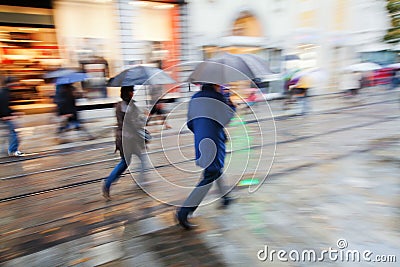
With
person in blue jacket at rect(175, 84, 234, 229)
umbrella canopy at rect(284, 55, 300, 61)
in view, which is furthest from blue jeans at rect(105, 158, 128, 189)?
umbrella canopy at rect(284, 55, 300, 61)

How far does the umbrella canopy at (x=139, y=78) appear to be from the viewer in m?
4.21

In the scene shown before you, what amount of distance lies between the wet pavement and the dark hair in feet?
4.77

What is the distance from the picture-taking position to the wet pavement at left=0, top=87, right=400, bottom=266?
10.8ft

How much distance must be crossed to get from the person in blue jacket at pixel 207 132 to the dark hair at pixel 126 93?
1040mm

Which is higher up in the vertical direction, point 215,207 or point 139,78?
point 139,78

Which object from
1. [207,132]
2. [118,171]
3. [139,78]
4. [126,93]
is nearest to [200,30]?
[139,78]

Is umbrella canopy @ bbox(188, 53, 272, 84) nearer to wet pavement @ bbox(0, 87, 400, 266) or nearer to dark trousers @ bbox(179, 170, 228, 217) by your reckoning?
dark trousers @ bbox(179, 170, 228, 217)

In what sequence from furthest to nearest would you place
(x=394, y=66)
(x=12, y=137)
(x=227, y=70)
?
1. (x=394, y=66)
2. (x=12, y=137)
3. (x=227, y=70)

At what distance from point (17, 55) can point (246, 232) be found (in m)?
11.9

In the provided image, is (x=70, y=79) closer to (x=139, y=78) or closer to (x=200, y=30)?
(x=139, y=78)

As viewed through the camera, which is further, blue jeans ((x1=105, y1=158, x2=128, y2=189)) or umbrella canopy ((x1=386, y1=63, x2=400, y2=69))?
umbrella canopy ((x1=386, y1=63, x2=400, y2=69))

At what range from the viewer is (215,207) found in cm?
426

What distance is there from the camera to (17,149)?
712cm

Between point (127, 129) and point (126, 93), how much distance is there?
49cm
